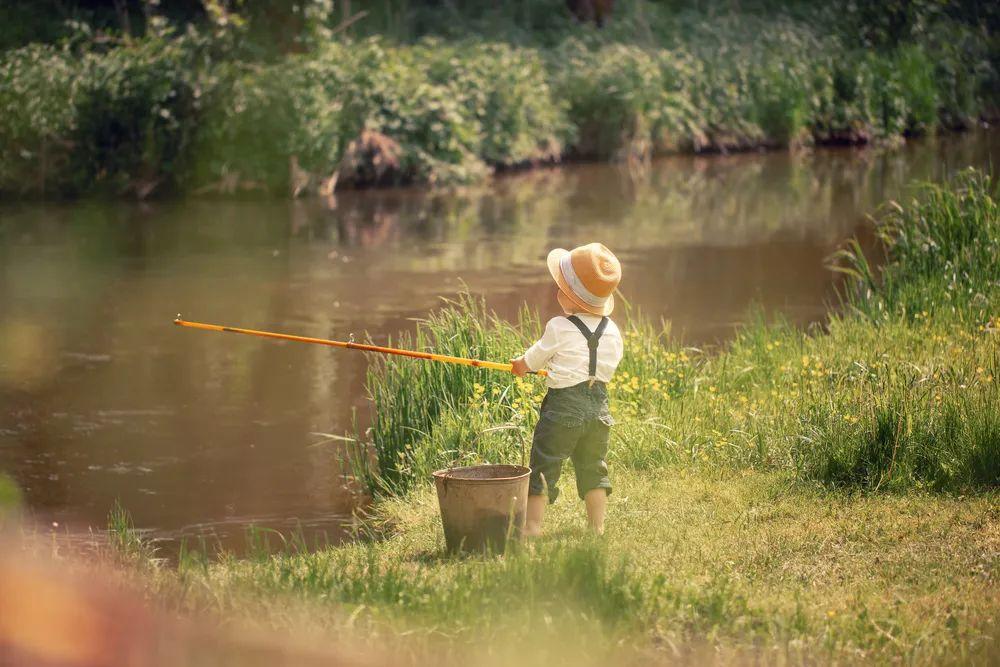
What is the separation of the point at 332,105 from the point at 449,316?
14168 mm

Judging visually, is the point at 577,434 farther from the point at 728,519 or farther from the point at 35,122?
the point at 35,122

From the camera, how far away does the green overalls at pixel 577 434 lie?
5.91 metres

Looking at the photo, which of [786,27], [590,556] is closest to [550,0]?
[786,27]

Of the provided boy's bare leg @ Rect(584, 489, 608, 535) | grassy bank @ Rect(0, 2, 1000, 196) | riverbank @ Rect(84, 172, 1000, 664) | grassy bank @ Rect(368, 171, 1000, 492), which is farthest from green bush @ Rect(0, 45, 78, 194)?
boy's bare leg @ Rect(584, 489, 608, 535)

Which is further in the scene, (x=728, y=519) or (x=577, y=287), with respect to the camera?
(x=728, y=519)

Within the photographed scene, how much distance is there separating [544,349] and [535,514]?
2.32ft

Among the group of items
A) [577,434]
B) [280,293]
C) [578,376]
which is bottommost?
[280,293]

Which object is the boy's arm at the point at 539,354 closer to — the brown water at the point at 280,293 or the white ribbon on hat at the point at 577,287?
the white ribbon on hat at the point at 577,287

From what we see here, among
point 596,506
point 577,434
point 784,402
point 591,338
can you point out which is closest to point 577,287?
point 591,338

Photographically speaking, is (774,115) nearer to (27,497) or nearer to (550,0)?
(550,0)

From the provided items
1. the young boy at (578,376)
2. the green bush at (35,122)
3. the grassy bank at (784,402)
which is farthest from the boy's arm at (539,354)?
the green bush at (35,122)

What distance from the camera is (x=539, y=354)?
19.2 feet

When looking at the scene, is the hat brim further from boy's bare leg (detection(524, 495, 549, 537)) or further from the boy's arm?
boy's bare leg (detection(524, 495, 549, 537))

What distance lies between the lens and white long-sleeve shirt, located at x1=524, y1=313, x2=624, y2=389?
19.2 ft
